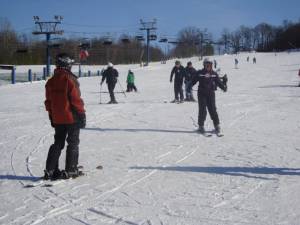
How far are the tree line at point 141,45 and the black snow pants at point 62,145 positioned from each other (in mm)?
43647

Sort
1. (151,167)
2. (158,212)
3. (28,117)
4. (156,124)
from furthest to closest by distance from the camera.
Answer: (28,117) < (156,124) < (151,167) < (158,212)

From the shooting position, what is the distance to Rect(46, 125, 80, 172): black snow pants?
649 centimetres

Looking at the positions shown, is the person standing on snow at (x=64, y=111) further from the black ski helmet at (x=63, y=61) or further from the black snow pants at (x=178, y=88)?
the black snow pants at (x=178, y=88)

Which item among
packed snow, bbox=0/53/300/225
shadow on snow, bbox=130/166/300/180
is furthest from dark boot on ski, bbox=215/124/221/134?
shadow on snow, bbox=130/166/300/180

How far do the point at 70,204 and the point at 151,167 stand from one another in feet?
7.19

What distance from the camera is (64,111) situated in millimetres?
6367

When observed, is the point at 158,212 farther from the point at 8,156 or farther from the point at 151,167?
the point at 8,156

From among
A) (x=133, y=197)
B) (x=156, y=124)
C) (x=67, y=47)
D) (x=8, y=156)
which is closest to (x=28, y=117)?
(x=156, y=124)

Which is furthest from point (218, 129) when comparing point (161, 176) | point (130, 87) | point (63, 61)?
point (130, 87)

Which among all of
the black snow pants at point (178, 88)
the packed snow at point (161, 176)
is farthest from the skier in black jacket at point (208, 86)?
the black snow pants at point (178, 88)

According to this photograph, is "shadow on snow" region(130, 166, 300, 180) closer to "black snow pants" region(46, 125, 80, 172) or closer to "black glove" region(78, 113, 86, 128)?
"black snow pants" region(46, 125, 80, 172)

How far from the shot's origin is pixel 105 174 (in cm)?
698

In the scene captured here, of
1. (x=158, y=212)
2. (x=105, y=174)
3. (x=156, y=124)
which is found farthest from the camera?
(x=156, y=124)

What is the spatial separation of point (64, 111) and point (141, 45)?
319ft
